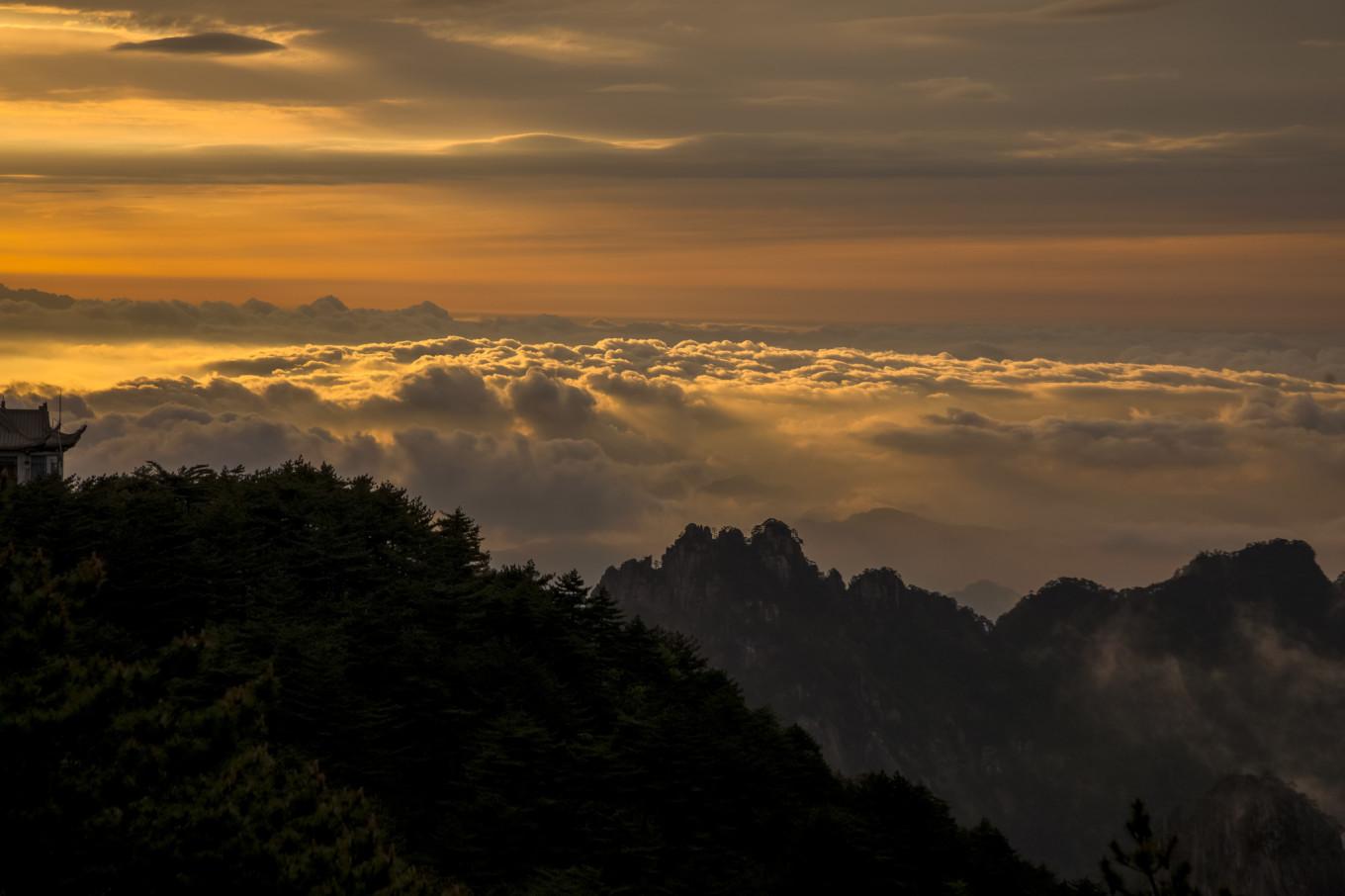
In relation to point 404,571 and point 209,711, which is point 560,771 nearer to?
point 404,571

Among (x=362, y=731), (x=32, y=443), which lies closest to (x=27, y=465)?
(x=32, y=443)

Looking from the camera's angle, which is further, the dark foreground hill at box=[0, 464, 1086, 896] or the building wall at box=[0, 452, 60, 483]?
the building wall at box=[0, 452, 60, 483]

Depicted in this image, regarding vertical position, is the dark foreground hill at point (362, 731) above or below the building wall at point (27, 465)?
below

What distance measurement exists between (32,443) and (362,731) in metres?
40.3

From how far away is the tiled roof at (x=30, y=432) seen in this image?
92250 millimetres

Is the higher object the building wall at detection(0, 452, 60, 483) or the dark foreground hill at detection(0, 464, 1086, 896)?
the building wall at detection(0, 452, 60, 483)

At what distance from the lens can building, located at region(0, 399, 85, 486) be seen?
302 feet

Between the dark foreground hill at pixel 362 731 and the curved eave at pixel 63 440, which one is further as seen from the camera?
the curved eave at pixel 63 440

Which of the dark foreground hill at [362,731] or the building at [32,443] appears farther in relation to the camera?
the building at [32,443]

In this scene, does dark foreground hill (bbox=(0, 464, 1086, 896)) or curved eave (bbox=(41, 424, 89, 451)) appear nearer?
dark foreground hill (bbox=(0, 464, 1086, 896))

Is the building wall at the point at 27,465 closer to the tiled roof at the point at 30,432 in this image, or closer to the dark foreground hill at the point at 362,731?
the tiled roof at the point at 30,432

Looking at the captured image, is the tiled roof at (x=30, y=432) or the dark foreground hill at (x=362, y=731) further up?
the tiled roof at (x=30, y=432)

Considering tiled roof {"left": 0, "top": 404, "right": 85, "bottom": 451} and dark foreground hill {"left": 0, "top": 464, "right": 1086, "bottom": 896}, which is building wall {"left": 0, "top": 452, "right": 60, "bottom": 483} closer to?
tiled roof {"left": 0, "top": 404, "right": 85, "bottom": 451}

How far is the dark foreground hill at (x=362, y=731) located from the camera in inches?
1309
